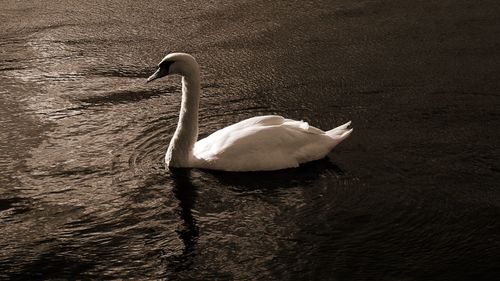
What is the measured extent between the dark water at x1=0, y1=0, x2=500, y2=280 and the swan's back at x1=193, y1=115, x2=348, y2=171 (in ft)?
0.29

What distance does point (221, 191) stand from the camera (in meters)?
5.54

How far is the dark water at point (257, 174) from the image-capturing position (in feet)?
15.9

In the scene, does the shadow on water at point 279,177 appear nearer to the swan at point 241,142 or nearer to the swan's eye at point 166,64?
the swan at point 241,142

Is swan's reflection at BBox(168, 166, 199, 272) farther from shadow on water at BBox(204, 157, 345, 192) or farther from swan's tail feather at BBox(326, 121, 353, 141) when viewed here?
swan's tail feather at BBox(326, 121, 353, 141)

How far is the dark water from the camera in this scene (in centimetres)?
483

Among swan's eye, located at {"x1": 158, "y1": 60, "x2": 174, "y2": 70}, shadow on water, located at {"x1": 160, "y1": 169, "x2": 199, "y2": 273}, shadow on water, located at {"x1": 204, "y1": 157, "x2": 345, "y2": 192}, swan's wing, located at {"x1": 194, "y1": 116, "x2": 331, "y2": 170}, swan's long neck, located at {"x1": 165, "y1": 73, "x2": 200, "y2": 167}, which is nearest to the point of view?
shadow on water, located at {"x1": 160, "y1": 169, "x2": 199, "y2": 273}

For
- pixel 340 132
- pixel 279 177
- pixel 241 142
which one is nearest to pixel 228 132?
pixel 241 142

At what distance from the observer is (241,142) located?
5734 mm

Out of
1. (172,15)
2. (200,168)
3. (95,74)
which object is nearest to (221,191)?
(200,168)

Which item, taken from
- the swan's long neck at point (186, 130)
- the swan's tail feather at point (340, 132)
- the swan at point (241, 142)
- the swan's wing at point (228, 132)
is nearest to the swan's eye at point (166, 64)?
the swan at point (241, 142)

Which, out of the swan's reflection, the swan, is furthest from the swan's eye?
the swan's reflection

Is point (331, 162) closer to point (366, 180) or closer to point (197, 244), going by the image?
point (366, 180)

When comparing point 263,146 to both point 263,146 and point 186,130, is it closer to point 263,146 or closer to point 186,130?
point 263,146

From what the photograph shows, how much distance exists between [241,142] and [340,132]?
0.73m
